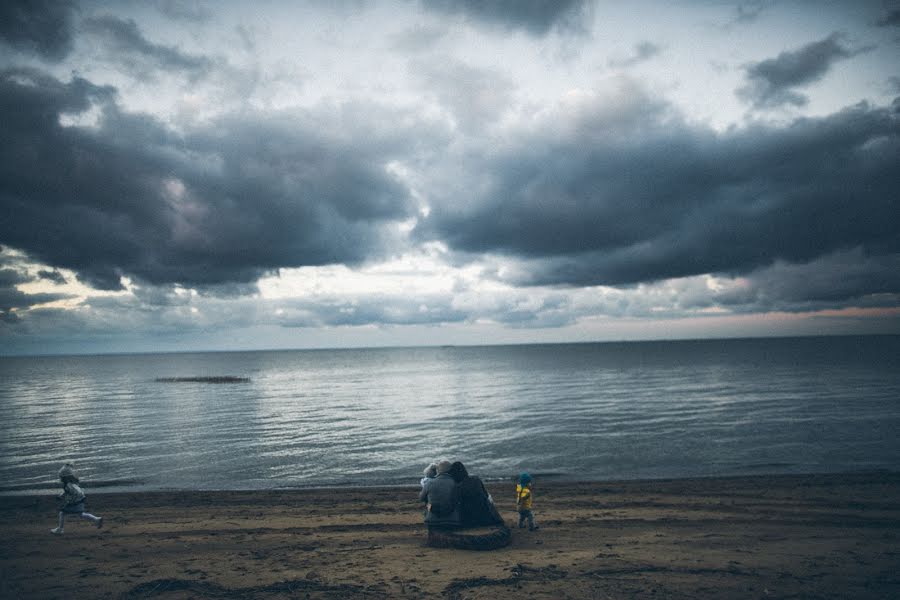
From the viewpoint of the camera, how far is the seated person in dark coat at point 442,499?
13047 millimetres

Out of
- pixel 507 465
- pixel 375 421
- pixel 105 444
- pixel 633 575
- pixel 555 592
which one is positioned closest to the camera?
pixel 555 592

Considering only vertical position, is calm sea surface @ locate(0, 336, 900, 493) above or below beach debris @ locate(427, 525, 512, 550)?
below

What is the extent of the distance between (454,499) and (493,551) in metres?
1.64

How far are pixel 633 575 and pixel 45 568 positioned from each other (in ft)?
48.5

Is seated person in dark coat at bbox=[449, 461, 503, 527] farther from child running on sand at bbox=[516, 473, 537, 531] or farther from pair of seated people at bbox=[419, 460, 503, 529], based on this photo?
child running on sand at bbox=[516, 473, 537, 531]

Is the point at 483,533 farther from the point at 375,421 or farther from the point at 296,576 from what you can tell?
the point at 375,421

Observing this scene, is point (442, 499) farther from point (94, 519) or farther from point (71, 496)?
point (71, 496)

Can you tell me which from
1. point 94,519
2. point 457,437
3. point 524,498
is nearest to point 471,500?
point 524,498

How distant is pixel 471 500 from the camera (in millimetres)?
13312

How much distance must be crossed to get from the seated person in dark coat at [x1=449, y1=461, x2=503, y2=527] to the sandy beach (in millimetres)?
832

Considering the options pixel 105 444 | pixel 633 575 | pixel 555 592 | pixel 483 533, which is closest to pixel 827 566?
pixel 633 575

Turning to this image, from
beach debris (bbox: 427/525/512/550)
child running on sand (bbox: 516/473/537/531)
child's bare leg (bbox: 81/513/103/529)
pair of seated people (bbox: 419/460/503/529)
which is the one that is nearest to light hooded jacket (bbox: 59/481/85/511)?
child's bare leg (bbox: 81/513/103/529)

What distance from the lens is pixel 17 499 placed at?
870 inches

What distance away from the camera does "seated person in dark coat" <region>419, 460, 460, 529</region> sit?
1305cm
